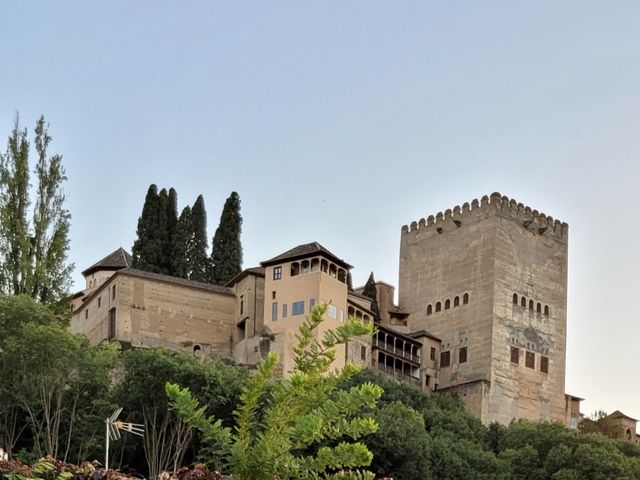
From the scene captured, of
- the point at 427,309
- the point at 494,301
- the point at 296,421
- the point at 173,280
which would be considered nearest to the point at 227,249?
the point at 173,280

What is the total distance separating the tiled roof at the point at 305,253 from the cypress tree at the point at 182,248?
610 centimetres

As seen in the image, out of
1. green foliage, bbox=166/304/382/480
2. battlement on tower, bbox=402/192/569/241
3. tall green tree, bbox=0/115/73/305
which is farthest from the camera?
battlement on tower, bbox=402/192/569/241

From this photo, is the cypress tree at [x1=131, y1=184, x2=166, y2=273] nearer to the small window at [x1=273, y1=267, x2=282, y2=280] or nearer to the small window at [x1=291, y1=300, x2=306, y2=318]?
the small window at [x1=273, y1=267, x2=282, y2=280]

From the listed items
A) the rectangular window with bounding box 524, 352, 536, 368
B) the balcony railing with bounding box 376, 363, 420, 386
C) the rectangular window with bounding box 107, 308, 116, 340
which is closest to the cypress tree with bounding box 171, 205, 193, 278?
the rectangular window with bounding box 107, 308, 116, 340

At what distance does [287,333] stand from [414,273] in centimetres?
1712

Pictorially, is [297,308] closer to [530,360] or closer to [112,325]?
[112,325]

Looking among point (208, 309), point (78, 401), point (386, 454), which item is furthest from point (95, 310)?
point (386, 454)

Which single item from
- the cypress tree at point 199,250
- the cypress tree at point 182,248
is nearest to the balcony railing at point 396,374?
the cypress tree at point 199,250

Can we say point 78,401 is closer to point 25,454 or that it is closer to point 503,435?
point 25,454

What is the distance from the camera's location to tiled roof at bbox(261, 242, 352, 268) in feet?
202

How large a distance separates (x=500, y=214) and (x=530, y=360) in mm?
8547

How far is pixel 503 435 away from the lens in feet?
200

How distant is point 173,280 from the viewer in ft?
204

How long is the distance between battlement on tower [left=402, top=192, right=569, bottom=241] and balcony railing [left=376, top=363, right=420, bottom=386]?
10126 mm
